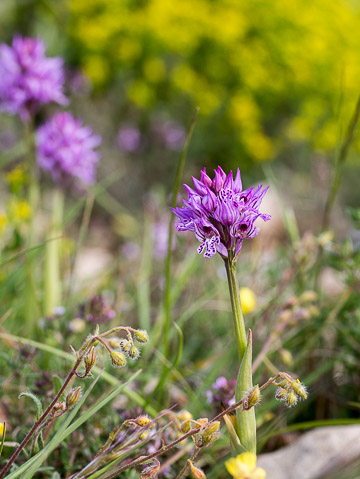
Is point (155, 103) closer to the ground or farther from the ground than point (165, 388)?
farther from the ground

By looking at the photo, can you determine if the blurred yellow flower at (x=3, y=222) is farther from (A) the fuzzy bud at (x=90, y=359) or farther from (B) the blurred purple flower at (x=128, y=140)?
(B) the blurred purple flower at (x=128, y=140)

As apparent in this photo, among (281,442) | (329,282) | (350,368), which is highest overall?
(329,282)

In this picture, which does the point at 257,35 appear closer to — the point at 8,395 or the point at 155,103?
the point at 155,103

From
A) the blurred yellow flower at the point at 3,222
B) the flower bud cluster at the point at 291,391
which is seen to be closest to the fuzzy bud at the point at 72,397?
the flower bud cluster at the point at 291,391

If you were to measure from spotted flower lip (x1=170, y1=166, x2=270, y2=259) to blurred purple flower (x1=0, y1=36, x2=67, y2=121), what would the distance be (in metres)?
1.30

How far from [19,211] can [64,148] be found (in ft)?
1.04

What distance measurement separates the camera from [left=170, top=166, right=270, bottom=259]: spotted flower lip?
35.2 inches

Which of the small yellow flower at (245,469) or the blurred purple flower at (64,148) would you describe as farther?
the blurred purple flower at (64,148)

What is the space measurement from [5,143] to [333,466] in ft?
14.4

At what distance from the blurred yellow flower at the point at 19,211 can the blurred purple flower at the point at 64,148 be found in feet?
0.64

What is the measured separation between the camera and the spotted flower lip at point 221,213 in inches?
35.2

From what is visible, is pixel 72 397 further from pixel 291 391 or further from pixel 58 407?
pixel 291 391

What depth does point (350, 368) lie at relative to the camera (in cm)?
161

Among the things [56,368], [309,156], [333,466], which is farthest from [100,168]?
[333,466]
